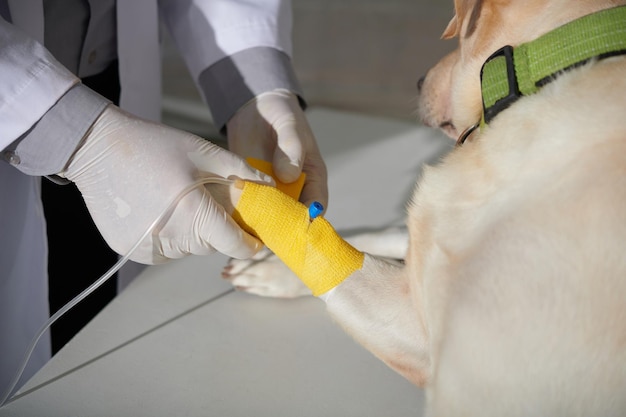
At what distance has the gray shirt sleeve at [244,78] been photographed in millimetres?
1003

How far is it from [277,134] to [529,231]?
0.44 meters

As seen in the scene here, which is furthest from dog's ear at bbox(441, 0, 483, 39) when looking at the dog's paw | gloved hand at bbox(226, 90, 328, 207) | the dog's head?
the dog's paw

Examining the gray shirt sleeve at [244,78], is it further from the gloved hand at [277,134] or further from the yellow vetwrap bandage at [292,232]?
the yellow vetwrap bandage at [292,232]

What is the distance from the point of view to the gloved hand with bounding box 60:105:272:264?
29.1 inches

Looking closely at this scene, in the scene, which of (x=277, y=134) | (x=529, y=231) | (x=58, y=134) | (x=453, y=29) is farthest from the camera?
(x=277, y=134)

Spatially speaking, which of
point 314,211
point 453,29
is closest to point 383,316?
point 314,211

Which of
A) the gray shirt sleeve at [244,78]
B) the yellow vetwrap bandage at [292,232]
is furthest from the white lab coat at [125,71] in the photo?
the yellow vetwrap bandage at [292,232]

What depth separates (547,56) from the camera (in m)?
0.67

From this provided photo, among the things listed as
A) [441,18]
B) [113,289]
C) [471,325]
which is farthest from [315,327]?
[441,18]

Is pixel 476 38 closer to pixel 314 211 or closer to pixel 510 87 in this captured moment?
pixel 510 87

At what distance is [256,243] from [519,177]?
0.31 meters

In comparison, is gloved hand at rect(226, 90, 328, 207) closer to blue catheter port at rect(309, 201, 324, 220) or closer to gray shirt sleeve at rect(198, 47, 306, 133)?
gray shirt sleeve at rect(198, 47, 306, 133)

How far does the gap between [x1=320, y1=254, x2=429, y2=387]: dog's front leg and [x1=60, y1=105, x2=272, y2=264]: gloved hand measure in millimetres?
144

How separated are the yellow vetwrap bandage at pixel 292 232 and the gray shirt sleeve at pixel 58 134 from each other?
193 mm
